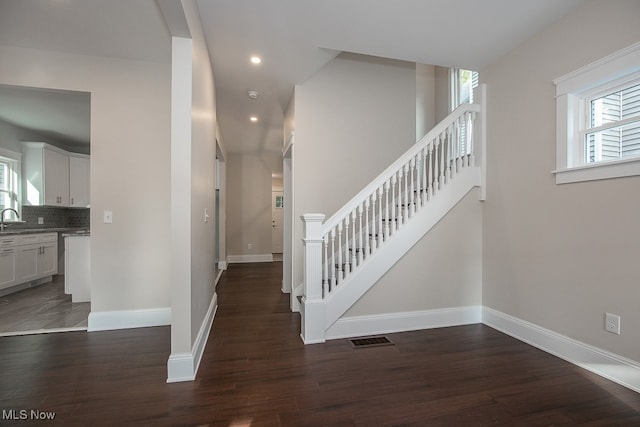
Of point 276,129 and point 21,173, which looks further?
point 276,129

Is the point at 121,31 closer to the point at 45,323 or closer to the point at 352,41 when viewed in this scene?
the point at 352,41

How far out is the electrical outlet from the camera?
1.92 metres

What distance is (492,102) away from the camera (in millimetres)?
2924

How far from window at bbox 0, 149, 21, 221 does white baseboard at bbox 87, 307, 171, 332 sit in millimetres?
3327

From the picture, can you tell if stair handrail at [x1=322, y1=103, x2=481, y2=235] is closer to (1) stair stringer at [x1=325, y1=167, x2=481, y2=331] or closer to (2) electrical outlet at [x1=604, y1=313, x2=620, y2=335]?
(1) stair stringer at [x1=325, y1=167, x2=481, y2=331]

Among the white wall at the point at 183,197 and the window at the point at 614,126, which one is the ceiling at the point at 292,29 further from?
the window at the point at 614,126

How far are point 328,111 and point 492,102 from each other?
180cm

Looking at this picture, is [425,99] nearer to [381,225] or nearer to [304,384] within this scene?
[381,225]

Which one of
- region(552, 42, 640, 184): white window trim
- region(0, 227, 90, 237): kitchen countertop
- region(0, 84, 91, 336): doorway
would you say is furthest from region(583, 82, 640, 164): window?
region(0, 227, 90, 237): kitchen countertop

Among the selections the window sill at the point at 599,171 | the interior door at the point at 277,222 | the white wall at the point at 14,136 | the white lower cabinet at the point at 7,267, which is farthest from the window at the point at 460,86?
the white wall at the point at 14,136

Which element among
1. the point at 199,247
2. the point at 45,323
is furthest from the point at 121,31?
the point at 45,323

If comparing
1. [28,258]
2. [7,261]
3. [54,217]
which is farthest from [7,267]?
[54,217]

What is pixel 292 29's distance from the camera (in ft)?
7.95

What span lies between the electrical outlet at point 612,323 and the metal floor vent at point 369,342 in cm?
154
